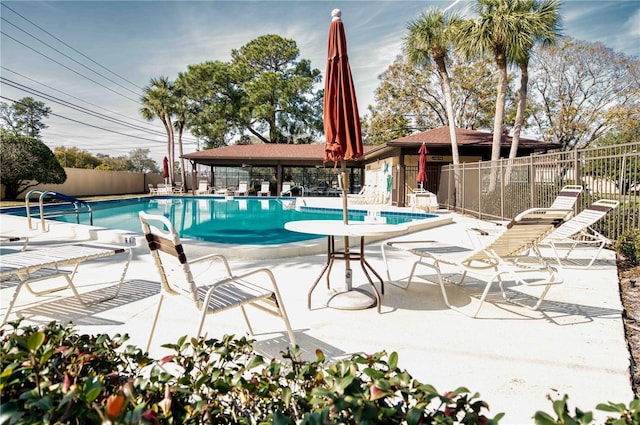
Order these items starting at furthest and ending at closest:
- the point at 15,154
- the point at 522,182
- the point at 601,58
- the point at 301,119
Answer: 1. the point at 301,119
2. the point at 601,58
3. the point at 15,154
4. the point at 522,182

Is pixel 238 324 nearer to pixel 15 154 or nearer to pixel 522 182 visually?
pixel 522 182

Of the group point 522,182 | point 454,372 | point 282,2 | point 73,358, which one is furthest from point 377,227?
point 282,2

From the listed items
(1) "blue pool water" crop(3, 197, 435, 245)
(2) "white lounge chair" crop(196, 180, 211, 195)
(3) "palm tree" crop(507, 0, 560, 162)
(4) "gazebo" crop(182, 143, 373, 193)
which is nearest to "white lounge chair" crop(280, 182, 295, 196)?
(4) "gazebo" crop(182, 143, 373, 193)

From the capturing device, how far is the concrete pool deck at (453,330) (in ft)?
7.21

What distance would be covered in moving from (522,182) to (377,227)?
775 centimetres

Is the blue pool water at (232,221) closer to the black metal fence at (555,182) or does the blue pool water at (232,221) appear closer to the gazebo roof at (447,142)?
the black metal fence at (555,182)

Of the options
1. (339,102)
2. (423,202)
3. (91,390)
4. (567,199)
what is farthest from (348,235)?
(423,202)

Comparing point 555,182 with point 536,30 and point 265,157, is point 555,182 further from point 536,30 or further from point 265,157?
point 265,157

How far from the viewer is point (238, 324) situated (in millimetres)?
3074

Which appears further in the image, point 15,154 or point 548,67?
point 548,67

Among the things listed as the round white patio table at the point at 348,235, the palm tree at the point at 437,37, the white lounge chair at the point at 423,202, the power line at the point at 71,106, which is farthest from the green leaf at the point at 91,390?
the power line at the point at 71,106

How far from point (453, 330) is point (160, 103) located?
31156mm

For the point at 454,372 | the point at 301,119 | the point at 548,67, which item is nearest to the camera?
the point at 454,372

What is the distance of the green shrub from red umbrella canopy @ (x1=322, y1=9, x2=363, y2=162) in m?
4.32
